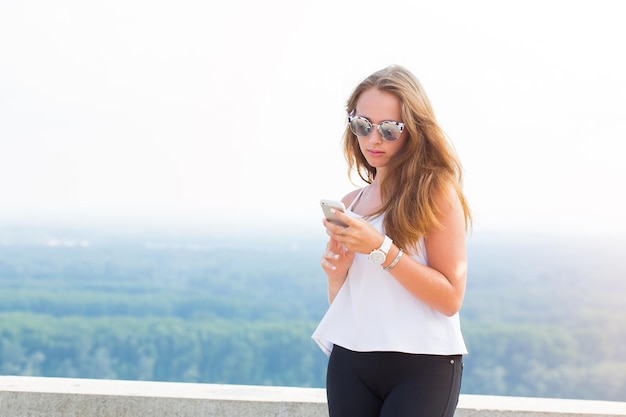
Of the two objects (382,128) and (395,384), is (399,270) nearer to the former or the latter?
(395,384)

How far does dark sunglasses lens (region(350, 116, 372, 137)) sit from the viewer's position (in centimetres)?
191

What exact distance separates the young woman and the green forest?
8082 millimetres

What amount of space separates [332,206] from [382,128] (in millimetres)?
287

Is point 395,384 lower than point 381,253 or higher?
lower

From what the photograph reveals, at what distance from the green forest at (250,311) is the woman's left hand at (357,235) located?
27.2ft

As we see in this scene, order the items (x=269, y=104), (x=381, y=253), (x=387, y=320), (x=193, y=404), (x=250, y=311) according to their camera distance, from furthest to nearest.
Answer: (x=269, y=104), (x=250, y=311), (x=193, y=404), (x=387, y=320), (x=381, y=253)

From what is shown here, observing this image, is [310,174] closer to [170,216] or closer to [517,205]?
[170,216]

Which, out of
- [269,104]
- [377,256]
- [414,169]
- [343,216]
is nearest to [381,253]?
[377,256]

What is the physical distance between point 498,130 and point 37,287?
24.9 ft

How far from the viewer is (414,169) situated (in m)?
1.88

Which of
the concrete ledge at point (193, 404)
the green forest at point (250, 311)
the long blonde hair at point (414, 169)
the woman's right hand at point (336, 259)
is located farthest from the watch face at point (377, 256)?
the green forest at point (250, 311)

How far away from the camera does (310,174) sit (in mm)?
11047

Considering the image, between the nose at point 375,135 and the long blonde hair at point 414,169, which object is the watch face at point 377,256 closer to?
the long blonde hair at point 414,169

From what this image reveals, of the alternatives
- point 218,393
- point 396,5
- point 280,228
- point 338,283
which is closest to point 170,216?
point 280,228
